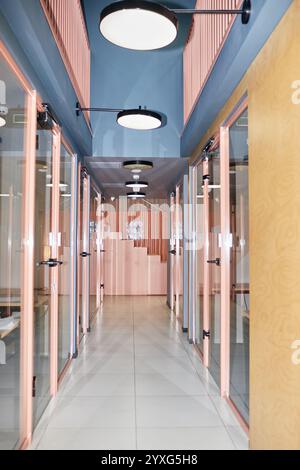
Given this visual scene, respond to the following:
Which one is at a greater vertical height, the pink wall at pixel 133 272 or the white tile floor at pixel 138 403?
the pink wall at pixel 133 272

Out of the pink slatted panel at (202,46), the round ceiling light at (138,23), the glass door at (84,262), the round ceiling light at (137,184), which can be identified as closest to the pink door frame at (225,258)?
the pink slatted panel at (202,46)

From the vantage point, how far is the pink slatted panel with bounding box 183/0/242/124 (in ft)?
9.08

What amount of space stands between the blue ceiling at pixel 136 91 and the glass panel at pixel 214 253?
1.26 meters

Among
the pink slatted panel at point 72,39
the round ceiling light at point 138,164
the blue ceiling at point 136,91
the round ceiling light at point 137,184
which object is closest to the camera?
the pink slatted panel at point 72,39

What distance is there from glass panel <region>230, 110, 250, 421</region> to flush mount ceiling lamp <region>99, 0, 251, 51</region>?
2.97 feet

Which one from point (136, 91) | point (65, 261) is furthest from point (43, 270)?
point (136, 91)

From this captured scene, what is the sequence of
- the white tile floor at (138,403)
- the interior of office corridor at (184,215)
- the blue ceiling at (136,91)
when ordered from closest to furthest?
1. the interior of office corridor at (184,215)
2. the white tile floor at (138,403)
3. the blue ceiling at (136,91)

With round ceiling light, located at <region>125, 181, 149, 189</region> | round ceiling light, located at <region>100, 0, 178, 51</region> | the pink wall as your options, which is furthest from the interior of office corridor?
the pink wall

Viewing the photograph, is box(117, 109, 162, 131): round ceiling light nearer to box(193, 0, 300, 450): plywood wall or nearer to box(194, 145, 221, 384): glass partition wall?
box(194, 145, 221, 384): glass partition wall

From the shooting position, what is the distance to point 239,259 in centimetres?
395

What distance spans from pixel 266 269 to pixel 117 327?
4.26 meters

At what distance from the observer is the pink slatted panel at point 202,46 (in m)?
2.77

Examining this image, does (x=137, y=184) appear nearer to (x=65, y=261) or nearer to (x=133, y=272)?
(x=65, y=261)

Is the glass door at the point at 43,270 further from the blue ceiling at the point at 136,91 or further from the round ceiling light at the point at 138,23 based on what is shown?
the blue ceiling at the point at 136,91
